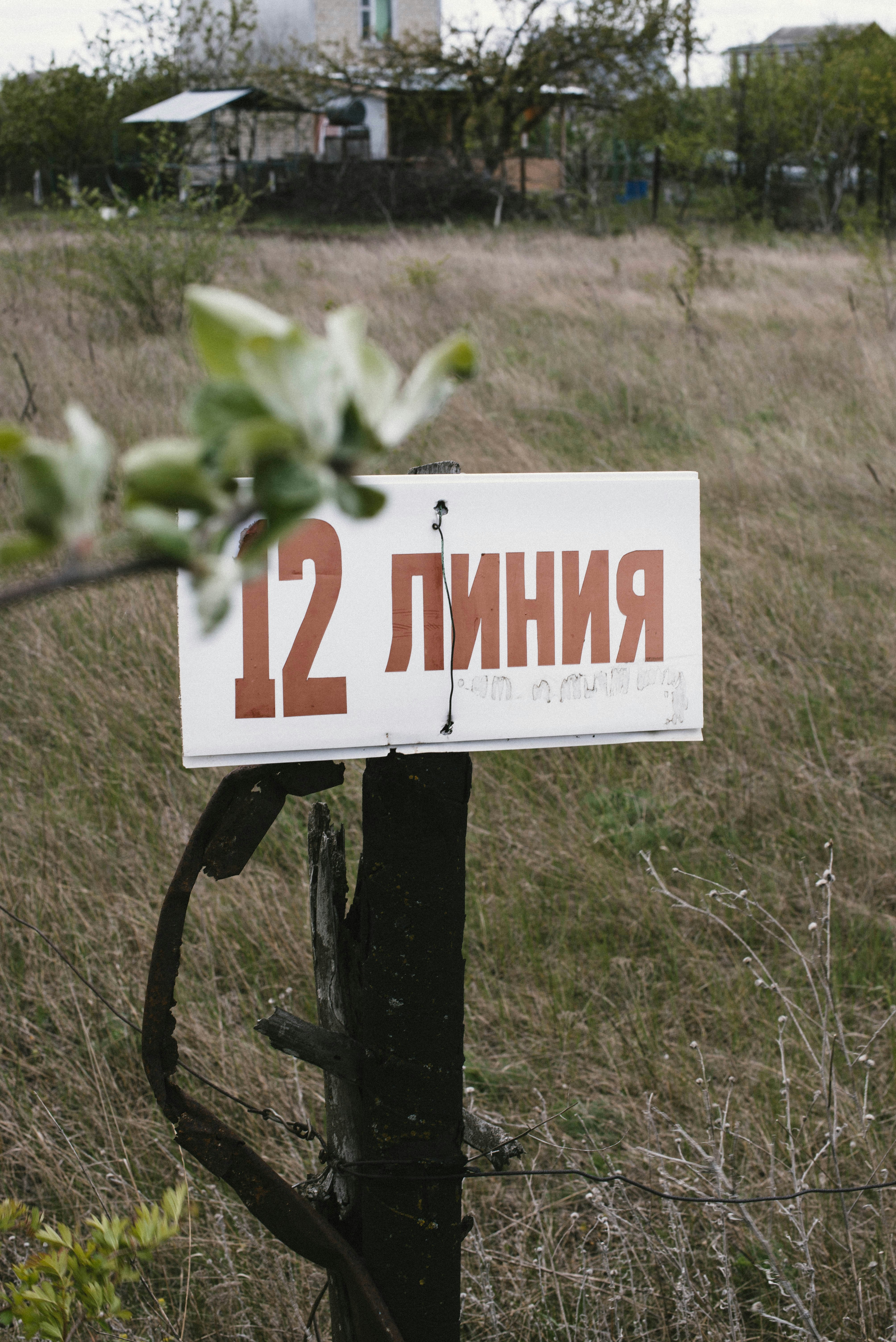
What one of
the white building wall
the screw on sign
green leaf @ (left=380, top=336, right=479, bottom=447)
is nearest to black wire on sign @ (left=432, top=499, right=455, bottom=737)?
the screw on sign

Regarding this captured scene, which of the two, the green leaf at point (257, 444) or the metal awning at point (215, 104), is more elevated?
the metal awning at point (215, 104)

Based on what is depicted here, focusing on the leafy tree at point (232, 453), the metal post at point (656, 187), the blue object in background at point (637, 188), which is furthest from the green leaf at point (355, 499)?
the blue object in background at point (637, 188)

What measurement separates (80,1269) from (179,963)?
0.31 meters

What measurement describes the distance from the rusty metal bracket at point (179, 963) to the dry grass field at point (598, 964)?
568 mm

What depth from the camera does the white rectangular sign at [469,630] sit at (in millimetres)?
1135

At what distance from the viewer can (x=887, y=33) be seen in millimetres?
26969

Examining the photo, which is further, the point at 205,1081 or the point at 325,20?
the point at 325,20

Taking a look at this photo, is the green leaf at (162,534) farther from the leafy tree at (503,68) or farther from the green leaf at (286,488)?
the leafy tree at (503,68)

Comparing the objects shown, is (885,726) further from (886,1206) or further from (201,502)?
(201,502)

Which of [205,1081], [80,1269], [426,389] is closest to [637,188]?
[205,1081]

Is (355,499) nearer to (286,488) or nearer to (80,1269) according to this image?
(286,488)

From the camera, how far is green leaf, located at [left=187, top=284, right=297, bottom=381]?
0.26 m

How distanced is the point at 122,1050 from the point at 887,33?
105ft

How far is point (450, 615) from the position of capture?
117 cm
